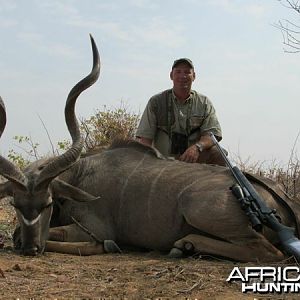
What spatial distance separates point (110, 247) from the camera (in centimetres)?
378

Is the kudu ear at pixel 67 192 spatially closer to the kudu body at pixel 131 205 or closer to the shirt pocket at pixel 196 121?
the kudu body at pixel 131 205

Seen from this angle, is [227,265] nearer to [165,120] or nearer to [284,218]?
[284,218]

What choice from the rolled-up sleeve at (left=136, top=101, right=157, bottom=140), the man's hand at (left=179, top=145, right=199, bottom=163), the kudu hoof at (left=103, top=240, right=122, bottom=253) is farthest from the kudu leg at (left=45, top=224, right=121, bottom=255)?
the rolled-up sleeve at (left=136, top=101, right=157, bottom=140)

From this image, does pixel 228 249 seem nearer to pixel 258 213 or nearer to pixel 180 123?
pixel 258 213

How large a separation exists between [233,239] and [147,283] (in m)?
0.93

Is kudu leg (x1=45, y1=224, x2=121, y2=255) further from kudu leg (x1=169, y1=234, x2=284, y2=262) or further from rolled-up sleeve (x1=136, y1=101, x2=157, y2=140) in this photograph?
rolled-up sleeve (x1=136, y1=101, x2=157, y2=140)

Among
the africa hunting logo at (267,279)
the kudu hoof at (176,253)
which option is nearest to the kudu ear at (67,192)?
the kudu hoof at (176,253)

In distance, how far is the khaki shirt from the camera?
5043 mm

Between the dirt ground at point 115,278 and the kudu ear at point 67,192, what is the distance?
46 cm

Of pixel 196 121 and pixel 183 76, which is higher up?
pixel 183 76

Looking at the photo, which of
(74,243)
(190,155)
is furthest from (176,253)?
(190,155)

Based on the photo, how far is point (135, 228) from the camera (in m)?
3.88

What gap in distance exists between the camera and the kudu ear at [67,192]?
385cm

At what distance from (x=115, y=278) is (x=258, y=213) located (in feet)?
3.22
